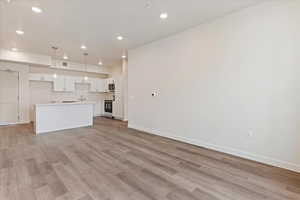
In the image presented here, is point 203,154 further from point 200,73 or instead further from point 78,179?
point 78,179

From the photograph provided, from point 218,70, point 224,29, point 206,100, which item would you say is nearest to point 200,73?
→ point 218,70

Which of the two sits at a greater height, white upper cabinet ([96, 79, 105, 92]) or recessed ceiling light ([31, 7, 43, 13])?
recessed ceiling light ([31, 7, 43, 13])

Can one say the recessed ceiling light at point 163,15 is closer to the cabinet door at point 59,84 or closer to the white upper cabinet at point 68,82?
the white upper cabinet at point 68,82

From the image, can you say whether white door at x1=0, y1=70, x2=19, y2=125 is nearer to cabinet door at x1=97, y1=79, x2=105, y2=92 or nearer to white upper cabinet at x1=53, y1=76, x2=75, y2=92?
white upper cabinet at x1=53, y1=76, x2=75, y2=92

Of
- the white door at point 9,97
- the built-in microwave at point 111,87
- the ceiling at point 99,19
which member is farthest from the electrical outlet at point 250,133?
the white door at point 9,97

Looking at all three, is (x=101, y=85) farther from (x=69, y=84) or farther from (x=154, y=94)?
(x=154, y=94)

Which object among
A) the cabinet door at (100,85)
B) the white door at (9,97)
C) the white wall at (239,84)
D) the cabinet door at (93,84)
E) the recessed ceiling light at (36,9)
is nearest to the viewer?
the white wall at (239,84)

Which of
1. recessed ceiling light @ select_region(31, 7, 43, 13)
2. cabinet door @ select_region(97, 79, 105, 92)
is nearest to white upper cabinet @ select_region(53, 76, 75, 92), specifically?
cabinet door @ select_region(97, 79, 105, 92)

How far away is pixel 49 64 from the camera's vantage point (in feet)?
21.4

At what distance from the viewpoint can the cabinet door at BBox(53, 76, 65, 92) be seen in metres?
7.23

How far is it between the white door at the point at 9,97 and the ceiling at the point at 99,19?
5.15 feet

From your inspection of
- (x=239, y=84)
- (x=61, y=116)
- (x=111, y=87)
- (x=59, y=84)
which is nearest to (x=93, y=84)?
(x=111, y=87)

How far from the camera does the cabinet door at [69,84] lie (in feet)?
24.9

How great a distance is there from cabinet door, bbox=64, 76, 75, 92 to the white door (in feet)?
6.21
